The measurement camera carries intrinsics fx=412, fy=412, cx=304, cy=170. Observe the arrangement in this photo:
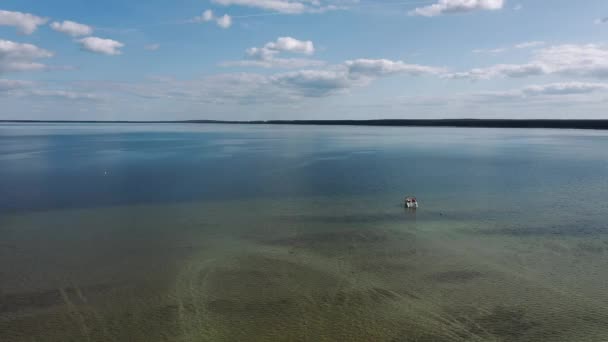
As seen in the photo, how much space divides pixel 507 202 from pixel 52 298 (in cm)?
1945

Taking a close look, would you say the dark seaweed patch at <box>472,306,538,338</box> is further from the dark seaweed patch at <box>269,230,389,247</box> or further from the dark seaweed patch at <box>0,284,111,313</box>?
the dark seaweed patch at <box>0,284,111,313</box>

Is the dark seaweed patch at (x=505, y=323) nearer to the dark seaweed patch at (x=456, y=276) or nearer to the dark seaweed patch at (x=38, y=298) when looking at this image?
the dark seaweed patch at (x=456, y=276)

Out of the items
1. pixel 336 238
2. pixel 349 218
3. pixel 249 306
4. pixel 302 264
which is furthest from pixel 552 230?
pixel 249 306

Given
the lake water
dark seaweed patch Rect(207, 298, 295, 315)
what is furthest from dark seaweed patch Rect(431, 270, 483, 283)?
dark seaweed patch Rect(207, 298, 295, 315)

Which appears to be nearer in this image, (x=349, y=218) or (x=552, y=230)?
(x=552, y=230)

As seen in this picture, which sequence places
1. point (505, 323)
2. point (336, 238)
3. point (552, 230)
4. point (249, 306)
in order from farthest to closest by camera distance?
point (552, 230) < point (336, 238) < point (249, 306) < point (505, 323)

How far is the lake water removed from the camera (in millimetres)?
8781

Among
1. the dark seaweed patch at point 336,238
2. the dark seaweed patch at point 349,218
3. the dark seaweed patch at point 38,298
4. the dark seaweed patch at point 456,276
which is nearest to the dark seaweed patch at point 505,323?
the dark seaweed patch at point 456,276

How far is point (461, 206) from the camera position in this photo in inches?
774

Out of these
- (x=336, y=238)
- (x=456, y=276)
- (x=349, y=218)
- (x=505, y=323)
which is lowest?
(x=505, y=323)

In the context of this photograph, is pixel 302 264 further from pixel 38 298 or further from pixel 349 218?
pixel 38 298

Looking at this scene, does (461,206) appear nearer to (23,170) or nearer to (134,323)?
(134,323)

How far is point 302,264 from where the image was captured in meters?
12.2

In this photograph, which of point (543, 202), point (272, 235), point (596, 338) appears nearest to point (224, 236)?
point (272, 235)
